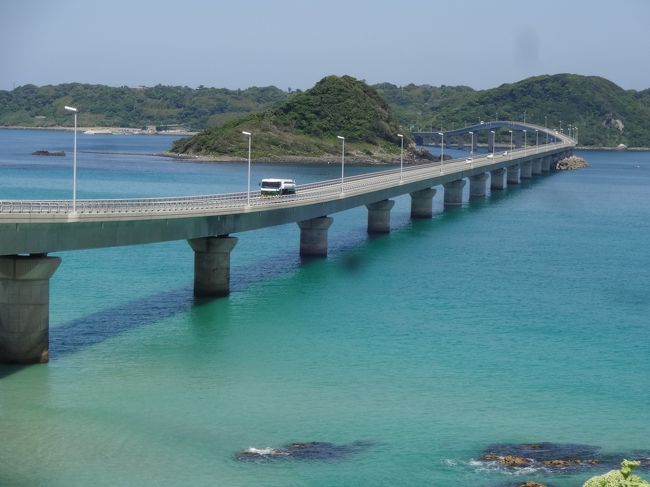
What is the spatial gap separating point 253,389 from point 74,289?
79.0 feet

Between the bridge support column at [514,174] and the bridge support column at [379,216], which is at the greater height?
the bridge support column at [514,174]

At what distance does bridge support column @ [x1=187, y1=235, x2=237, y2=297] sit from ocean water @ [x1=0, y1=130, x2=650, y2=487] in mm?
919

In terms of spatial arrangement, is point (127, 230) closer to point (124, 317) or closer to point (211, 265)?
point (124, 317)

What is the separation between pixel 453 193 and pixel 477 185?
17.2 meters

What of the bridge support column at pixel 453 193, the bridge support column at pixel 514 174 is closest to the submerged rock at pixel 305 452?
the bridge support column at pixel 453 193

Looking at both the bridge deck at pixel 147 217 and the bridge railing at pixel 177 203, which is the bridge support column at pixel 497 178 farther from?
the bridge deck at pixel 147 217

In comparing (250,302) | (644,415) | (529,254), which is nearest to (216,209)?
(250,302)

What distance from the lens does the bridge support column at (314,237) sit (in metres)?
82.3

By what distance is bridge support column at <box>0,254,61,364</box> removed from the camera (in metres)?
45.0

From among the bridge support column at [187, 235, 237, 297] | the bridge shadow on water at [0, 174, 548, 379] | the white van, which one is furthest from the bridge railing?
the bridge shadow on water at [0, 174, 548, 379]

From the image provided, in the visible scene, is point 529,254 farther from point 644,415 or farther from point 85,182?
point 85,182

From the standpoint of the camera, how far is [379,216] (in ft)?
337

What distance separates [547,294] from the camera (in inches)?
2783

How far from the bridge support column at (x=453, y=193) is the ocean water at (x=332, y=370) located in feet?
155
